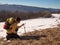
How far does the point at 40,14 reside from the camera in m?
19.2

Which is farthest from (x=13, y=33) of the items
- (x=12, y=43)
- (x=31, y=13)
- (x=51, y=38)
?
(x=31, y=13)

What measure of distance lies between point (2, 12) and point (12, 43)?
905cm

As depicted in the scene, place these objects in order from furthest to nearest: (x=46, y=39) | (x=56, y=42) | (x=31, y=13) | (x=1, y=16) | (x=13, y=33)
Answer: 1. (x=31, y=13)
2. (x=1, y=16)
3. (x=13, y=33)
4. (x=46, y=39)
5. (x=56, y=42)

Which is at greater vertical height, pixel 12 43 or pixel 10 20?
pixel 10 20

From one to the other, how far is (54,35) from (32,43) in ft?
4.76

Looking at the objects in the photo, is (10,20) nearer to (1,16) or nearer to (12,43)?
(12,43)

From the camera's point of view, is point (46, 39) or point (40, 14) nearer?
point (46, 39)

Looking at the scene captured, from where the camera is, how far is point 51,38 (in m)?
8.82

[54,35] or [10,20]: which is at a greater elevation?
[10,20]

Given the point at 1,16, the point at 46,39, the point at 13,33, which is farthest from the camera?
the point at 1,16

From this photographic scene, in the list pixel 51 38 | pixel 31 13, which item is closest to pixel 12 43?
pixel 51 38

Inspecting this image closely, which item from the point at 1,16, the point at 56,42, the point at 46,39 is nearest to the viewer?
the point at 56,42

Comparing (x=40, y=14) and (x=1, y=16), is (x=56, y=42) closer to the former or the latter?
(x=1, y=16)

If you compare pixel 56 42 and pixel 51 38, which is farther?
pixel 51 38
